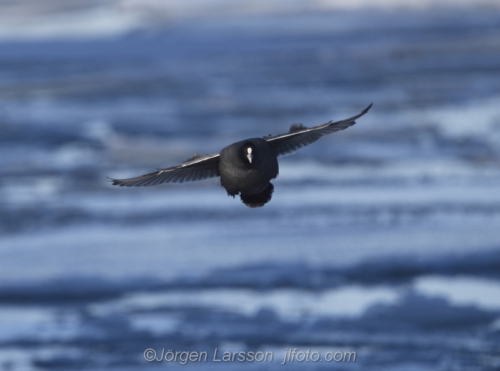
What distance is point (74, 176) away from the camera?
9570 millimetres

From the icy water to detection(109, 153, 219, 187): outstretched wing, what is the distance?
2.44 meters

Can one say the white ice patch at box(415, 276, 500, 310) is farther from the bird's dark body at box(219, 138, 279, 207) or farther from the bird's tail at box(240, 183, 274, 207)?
the bird's dark body at box(219, 138, 279, 207)

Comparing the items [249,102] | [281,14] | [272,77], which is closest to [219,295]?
[249,102]

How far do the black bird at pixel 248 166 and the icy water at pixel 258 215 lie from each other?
2.48 metres

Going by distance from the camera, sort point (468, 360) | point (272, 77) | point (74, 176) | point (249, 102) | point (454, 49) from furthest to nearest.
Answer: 1. point (454, 49)
2. point (272, 77)
3. point (249, 102)
4. point (74, 176)
5. point (468, 360)

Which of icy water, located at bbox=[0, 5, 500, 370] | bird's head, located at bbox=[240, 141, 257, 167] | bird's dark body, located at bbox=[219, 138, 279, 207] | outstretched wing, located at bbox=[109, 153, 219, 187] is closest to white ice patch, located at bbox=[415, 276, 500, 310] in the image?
icy water, located at bbox=[0, 5, 500, 370]

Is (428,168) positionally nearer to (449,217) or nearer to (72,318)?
(449,217)

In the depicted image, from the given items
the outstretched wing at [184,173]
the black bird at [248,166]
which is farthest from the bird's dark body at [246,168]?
the outstretched wing at [184,173]

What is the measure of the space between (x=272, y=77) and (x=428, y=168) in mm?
4686

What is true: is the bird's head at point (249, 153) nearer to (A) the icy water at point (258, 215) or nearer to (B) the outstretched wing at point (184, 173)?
(B) the outstretched wing at point (184, 173)

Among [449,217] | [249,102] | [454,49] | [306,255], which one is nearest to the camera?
[306,255]

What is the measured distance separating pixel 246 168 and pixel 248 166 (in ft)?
0.04

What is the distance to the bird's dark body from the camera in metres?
3.33

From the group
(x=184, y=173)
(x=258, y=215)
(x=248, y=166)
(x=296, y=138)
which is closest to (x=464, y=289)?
(x=258, y=215)
